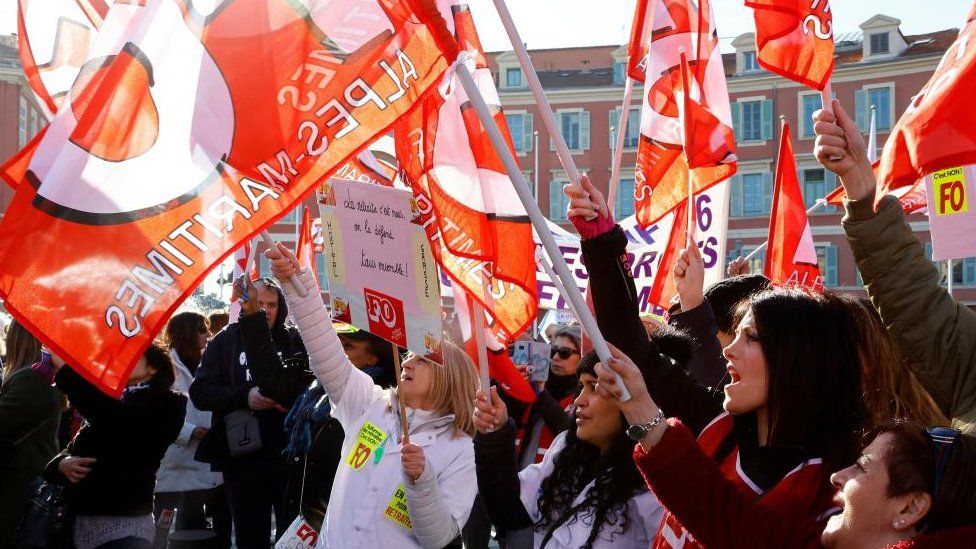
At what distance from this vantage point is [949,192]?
3.73m

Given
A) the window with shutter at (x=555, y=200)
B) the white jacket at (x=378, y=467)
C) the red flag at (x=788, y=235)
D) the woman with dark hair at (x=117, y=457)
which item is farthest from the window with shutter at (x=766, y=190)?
the white jacket at (x=378, y=467)

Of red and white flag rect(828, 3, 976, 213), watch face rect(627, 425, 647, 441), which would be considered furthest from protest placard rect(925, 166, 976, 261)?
watch face rect(627, 425, 647, 441)

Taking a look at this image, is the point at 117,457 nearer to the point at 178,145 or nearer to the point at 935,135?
the point at 178,145

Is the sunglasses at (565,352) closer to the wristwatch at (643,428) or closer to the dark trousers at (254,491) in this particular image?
the dark trousers at (254,491)

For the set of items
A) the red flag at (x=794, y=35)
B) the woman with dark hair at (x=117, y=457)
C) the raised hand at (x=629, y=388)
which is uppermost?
the red flag at (x=794, y=35)

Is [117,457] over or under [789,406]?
under

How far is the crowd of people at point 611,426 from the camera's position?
8.52 feet

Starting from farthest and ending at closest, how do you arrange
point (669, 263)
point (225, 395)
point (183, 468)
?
point (183, 468) → point (669, 263) → point (225, 395)

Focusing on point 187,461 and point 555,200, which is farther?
point 555,200

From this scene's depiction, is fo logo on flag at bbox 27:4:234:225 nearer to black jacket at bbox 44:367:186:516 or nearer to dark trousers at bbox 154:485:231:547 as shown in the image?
black jacket at bbox 44:367:186:516

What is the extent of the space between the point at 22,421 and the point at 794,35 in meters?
3.87

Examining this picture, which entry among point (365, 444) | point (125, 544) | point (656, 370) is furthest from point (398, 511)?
point (125, 544)

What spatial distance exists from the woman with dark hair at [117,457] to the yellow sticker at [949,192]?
126 inches

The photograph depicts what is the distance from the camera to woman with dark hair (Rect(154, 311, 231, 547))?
7.89m
